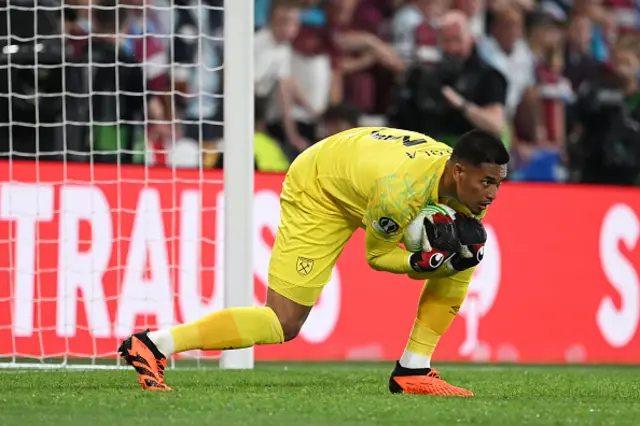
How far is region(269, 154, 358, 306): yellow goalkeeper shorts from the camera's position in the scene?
579cm

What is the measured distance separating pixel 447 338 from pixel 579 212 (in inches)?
60.4

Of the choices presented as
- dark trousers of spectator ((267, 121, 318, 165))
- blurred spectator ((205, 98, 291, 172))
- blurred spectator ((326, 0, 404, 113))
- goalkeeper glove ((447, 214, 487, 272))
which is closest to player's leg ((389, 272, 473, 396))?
goalkeeper glove ((447, 214, 487, 272))

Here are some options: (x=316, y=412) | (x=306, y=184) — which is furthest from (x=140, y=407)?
(x=306, y=184)

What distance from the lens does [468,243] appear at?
17.5ft

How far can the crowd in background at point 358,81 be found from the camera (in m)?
8.80

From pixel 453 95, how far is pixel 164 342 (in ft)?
19.4

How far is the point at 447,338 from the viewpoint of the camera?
9359mm

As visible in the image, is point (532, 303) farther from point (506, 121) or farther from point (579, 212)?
point (506, 121)

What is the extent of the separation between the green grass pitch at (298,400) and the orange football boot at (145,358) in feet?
0.33

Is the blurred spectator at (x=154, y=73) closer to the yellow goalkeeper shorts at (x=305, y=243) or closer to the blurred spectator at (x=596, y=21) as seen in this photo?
the yellow goalkeeper shorts at (x=305, y=243)

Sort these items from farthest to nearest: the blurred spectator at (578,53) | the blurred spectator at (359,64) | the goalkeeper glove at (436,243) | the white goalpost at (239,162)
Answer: the blurred spectator at (578,53) → the blurred spectator at (359,64) → the white goalpost at (239,162) → the goalkeeper glove at (436,243)

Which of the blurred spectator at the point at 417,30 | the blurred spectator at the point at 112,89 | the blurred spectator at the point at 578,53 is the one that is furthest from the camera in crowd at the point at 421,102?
the blurred spectator at the point at 112,89

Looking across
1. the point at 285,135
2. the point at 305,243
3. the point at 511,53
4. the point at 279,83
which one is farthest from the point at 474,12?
the point at 305,243

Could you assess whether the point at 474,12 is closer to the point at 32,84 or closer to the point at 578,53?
the point at 578,53
